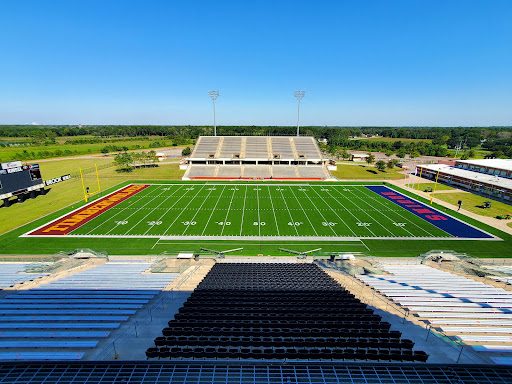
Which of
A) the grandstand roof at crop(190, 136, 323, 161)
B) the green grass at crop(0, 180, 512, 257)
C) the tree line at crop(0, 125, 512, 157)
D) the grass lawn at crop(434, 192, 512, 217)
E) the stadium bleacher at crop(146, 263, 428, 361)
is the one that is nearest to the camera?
the stadium bleacher at crop(146, 263, 428, 361)

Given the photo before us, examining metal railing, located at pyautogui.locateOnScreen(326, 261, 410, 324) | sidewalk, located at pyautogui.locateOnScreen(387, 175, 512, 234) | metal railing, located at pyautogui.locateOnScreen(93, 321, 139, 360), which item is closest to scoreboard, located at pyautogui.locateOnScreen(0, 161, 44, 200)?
metal railing, located at pyautogui.locateOnScreen(93, 321, 139, 360)

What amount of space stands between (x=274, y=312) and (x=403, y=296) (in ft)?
19.9

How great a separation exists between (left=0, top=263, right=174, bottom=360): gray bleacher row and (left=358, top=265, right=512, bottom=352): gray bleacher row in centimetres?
1112

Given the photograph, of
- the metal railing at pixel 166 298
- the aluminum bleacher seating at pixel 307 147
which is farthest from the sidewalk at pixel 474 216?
the metal railing at pixel 166 298

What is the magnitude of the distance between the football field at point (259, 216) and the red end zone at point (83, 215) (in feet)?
1.03

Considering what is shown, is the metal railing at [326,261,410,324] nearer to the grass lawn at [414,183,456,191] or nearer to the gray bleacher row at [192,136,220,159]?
the grass lawn at [414,183,456,191]

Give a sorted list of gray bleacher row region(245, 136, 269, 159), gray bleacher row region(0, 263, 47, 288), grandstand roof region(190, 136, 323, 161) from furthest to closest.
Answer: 1. gray bleacher row region(245, 136, 269, 159)
2. grandstand roof region(190, 136, 323, 161)
3. gray bleacher row region(0, 263, 47, 288)

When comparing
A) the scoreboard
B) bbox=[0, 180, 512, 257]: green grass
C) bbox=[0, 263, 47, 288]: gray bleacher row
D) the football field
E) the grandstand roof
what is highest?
the grandstand roof

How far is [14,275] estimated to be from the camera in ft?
45.0

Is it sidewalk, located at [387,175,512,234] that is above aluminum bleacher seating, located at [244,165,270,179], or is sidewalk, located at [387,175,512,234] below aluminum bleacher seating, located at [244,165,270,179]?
below

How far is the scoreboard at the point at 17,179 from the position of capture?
28312 millimetres

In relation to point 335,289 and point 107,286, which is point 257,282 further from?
point 107,286

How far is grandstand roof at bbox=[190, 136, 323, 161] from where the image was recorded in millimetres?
56000

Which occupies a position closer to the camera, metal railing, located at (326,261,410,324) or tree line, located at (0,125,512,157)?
metal railing, located at (326,261,410,324)
